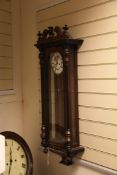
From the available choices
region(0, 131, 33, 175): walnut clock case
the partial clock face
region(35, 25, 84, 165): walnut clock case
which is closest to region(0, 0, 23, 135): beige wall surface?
region(0, 131, 33, 175): walnut clock case

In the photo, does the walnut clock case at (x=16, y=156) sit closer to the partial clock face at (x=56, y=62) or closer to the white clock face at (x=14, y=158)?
the white clock face at (x=14, y=158)

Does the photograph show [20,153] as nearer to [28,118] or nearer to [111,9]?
[28,118]

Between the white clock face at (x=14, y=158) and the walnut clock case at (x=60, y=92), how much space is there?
0.21 meters

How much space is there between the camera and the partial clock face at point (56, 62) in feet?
7.10

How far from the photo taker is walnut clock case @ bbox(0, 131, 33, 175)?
91.3 inches

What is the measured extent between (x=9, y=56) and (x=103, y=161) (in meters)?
1.33

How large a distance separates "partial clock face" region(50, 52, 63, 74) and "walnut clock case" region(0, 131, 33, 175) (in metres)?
0.66

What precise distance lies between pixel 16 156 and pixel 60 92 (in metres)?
0.69

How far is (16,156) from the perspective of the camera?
2371 millimetres

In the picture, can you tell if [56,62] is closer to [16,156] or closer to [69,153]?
[69,153]

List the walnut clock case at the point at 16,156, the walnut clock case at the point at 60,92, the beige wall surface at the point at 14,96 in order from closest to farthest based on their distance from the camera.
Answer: the walnut clock case at the point at 60,92
the walnut clock case at the point at 16,156
the beige wall surface at the point at 14,96

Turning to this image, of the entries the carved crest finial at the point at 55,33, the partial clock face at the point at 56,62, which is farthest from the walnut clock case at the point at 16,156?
the carved crest finial at the point at 55,33

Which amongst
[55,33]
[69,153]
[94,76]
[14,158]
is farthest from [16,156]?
[55,33]

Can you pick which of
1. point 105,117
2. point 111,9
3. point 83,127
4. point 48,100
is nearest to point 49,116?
point 48,100
